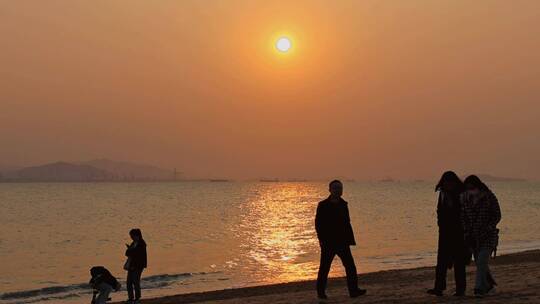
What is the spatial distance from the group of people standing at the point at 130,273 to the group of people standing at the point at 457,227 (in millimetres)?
4785

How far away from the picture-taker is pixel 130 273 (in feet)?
49.9

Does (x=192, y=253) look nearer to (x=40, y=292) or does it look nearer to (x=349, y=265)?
A: (x=40, y=292)

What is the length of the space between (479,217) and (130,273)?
27.3 ft

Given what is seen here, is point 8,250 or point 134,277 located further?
point 8,250

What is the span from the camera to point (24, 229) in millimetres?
70750

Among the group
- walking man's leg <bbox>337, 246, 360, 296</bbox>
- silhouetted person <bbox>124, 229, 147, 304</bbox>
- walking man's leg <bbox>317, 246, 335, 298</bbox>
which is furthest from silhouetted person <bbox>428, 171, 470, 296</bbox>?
silhouetted person <bbox>124, 229, 147, 304</bbox>

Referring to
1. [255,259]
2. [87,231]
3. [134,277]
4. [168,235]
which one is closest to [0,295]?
[134,277]

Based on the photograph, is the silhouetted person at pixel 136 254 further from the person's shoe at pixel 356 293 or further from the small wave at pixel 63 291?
the small wave at pixel 63 291

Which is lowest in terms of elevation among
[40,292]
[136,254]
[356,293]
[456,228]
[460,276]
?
[40,292]

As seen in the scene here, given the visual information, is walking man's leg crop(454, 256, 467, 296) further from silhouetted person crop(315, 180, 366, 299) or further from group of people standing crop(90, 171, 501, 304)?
silhouetted person crop(315, 180, 366, 299)

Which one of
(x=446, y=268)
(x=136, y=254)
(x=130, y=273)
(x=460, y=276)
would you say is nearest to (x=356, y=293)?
(x=446, y=268)

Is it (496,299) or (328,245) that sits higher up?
(328,245)

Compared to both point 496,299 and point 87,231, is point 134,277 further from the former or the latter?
point 87,231

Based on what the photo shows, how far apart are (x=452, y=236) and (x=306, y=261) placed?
25.1 metres
